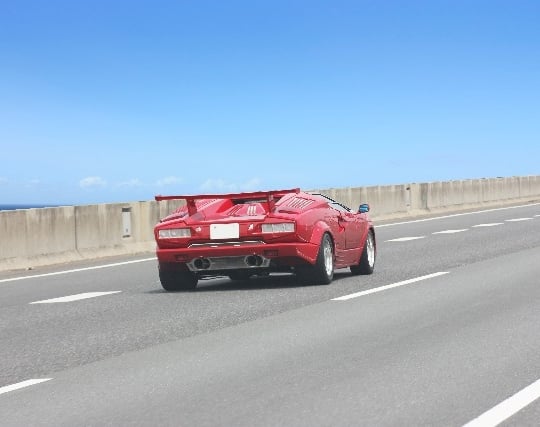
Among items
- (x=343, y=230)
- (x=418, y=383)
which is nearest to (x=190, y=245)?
(x=343, y=230)

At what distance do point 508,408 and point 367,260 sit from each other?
932 centimetres

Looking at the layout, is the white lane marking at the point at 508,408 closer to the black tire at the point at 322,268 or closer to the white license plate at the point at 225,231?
the white license plate at the point at 225,231

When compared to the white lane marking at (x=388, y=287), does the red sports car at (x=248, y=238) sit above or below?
above

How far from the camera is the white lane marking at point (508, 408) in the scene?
6.39m

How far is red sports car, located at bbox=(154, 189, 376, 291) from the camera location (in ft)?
45.5

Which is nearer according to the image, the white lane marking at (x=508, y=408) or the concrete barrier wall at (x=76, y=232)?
the white lane marking at (x=508, y=408)

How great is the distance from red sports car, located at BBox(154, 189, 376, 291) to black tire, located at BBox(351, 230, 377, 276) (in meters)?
1.22

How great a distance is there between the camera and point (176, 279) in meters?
14.7

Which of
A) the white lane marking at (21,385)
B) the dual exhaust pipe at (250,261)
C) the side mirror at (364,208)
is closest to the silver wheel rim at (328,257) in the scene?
the dual exhaust pipe at (250,261)

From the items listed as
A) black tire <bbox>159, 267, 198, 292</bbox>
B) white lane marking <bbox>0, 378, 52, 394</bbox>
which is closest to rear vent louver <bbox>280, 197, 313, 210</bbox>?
black tire <bbox>159, 267, 198, 292</bbox>

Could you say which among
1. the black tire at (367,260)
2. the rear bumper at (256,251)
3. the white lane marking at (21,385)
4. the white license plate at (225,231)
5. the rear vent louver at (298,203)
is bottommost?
the white lane marking at (21,385)

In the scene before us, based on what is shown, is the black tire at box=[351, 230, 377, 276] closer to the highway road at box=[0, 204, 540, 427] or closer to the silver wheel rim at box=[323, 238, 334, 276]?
the highway road at box=[0, 204, 540, 427]

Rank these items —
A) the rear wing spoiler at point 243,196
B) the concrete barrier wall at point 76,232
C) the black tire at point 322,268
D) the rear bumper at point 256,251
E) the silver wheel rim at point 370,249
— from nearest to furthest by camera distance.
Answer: the rear bumper at point 256,251 < the rear wing spoiler at point 243,196 < the black tire at point 322,268 < the silver wheel rim at point 370,249 < the concrete barrier wall at point 76,232

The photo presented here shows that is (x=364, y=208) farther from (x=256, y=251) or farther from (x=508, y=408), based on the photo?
(x=508, y=408)
